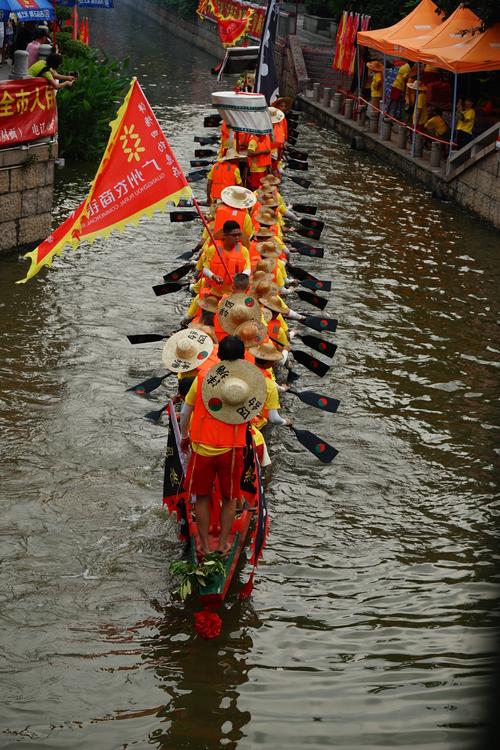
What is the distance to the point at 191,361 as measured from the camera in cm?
820

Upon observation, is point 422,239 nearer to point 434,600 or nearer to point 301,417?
point 301,417

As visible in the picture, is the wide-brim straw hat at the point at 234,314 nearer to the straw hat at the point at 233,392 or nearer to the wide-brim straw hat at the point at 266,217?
the straw hat at the point at 233,392

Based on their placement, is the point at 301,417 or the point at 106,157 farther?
the point at 301,417

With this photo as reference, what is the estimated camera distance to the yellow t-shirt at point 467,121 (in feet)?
71.7

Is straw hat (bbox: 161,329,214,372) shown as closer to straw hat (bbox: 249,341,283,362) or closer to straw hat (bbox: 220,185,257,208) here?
straw hat (bbox: 249,341,283,362)

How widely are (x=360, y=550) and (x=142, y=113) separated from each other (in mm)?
4155

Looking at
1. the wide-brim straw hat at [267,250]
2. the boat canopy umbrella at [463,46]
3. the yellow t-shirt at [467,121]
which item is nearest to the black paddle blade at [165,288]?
the wide-brim straw hat at [267,250]

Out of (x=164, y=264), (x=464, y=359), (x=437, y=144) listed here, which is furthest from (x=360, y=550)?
(x=437, y=144)

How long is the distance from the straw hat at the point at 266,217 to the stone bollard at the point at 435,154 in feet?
31.7

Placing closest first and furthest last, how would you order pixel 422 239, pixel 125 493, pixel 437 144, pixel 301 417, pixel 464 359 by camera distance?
pixel 125 493
pixel 301 417
pixel 464 359
pixel 422 239
pixel 437 144

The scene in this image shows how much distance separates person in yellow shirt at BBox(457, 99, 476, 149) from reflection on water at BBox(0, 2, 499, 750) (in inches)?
261

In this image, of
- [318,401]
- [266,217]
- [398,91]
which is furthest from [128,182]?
[398,91]

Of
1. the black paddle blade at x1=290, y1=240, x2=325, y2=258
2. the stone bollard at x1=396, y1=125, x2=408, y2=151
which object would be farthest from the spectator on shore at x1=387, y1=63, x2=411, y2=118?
the black paddle blade at x1=290, y1=240, x2=325, y2=258

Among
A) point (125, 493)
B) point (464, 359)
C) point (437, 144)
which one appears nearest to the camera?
point (125, 493)
